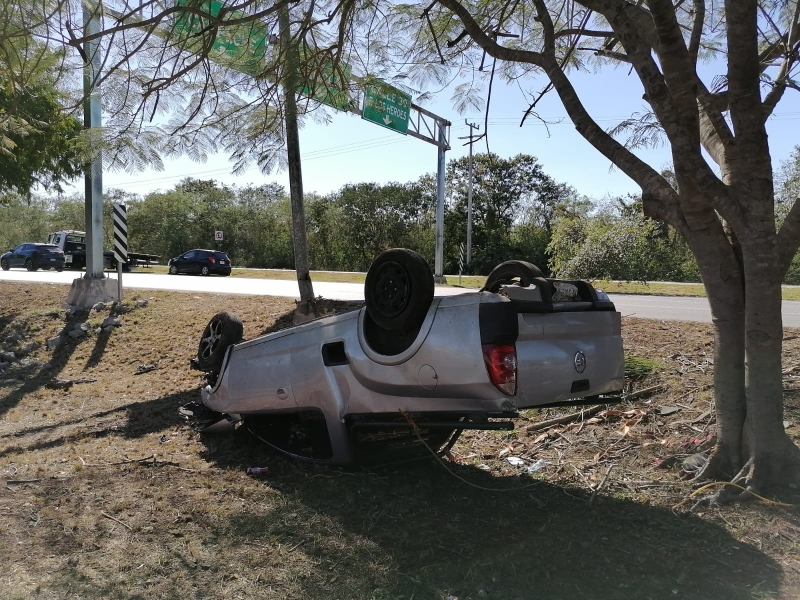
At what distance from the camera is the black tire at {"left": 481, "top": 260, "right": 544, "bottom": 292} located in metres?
4.74

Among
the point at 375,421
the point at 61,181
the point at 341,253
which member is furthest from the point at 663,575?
the point at 341,253

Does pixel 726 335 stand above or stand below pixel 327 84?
below

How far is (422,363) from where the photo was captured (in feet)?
13.2

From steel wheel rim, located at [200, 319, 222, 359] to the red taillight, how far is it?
3.06 m

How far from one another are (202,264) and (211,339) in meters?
27.2

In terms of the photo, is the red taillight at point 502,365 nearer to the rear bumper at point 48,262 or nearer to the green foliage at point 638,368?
the green foliage at point 638,368

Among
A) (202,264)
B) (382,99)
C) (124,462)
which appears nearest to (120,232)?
(382,99)

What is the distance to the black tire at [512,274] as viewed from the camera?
15.6ft

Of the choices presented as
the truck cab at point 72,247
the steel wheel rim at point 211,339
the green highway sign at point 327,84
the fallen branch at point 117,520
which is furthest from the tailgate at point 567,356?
the truck cab at point 72,247

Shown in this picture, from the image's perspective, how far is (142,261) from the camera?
124 feet

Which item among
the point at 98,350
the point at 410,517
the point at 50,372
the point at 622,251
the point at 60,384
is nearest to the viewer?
the point at 410,517

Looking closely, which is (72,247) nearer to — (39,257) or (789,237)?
(39,257)

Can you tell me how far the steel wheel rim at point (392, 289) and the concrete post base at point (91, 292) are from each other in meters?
12.0

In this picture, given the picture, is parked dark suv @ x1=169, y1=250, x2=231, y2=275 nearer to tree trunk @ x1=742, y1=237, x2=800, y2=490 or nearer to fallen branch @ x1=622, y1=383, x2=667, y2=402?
fallen branch @ x1=622, y1=383, x2=667, y2=402
